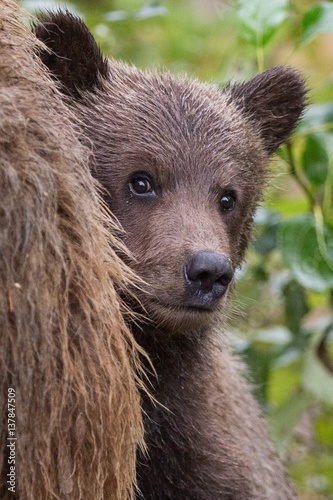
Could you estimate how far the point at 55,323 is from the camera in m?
2.05

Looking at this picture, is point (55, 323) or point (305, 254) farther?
point (305, 254)

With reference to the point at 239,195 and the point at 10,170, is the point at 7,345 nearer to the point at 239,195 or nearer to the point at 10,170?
the point at 10,170

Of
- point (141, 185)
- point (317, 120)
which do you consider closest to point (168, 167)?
point (141, 185)

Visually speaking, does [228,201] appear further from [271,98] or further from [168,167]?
Answer: [271,98]

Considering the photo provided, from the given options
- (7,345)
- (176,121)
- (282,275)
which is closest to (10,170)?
(7,345)

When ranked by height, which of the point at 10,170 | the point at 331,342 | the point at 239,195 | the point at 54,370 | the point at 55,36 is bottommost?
the point at 331,342

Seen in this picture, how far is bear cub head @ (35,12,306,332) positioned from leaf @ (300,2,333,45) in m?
0.28

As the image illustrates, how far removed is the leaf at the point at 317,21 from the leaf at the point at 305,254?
65cm

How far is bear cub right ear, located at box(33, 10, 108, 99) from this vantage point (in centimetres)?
272

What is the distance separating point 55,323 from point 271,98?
158 centimetres

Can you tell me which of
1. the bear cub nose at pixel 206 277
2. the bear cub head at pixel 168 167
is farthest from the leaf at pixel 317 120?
the bear cub nose at pixel 206 277

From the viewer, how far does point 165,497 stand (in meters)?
2.67

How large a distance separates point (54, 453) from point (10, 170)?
60cm

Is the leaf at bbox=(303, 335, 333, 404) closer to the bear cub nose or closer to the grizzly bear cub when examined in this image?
the grizzly bear cub
